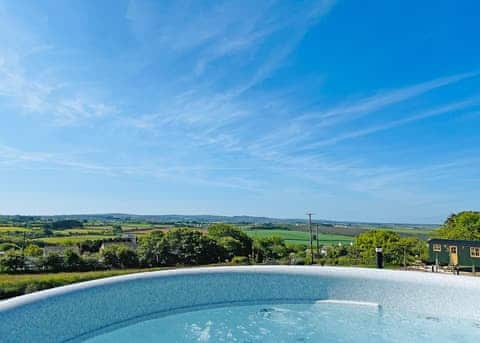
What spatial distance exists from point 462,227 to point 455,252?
346 inches

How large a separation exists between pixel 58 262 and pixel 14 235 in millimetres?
17016

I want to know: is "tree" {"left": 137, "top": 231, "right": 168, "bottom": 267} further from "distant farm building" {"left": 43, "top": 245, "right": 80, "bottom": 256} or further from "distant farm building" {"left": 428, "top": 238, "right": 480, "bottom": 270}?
"distant farm building" {"left": 428, "top": 238, "right": 480, "bottom": 270}

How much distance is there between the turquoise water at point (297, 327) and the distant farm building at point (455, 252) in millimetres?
8845

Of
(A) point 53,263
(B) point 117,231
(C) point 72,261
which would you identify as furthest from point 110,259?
(B) point 117,231

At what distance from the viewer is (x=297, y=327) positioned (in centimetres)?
519

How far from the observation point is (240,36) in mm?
8258

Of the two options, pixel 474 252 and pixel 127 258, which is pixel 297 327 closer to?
pixel 474 252

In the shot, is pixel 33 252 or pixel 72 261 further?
pixel 33 252

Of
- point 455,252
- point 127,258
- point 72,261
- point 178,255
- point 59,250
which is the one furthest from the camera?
point 59,250

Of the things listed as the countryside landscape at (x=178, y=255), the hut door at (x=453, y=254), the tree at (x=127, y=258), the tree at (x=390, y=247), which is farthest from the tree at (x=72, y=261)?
the hut door at (x=453, y=254)

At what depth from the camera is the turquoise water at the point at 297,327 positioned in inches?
187

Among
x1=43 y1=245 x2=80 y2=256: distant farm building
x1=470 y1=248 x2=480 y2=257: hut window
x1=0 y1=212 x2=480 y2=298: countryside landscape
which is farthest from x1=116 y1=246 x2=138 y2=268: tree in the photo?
x1=470 y1=248 x2=480 y2=257: hut window

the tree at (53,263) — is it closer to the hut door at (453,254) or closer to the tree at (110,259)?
the tree at (110,259)

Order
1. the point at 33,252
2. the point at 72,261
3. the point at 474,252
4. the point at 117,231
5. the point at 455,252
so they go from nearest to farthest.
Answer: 1. the point at 474,252
2. the point at 455,252
3. the point at 72,261
4. the point at 33,252
5. the point at 117,231
